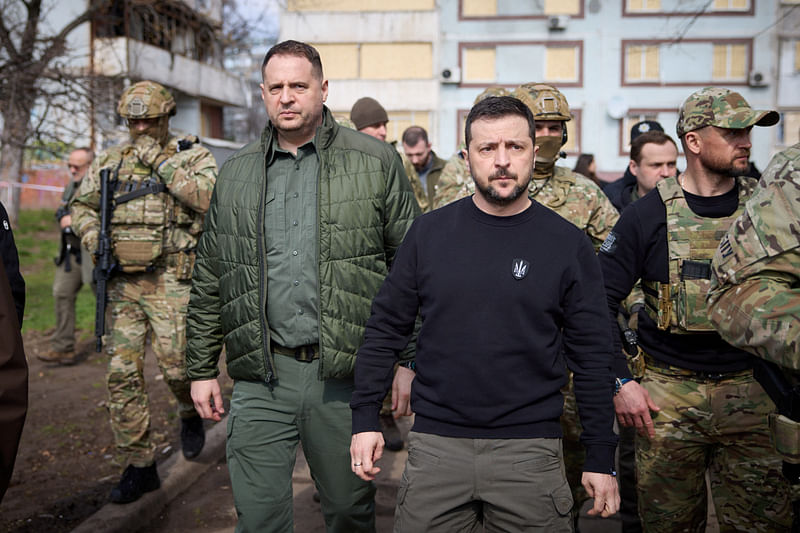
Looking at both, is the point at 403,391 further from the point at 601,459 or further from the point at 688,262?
the point at 688,262

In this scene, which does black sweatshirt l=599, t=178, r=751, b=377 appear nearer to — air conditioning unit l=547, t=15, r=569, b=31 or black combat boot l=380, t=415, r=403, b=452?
black combat boot l=380, t=415, r=403, b=452

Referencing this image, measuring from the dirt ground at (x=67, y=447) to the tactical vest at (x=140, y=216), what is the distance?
4.48 feet

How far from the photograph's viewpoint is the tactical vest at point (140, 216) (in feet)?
17.7

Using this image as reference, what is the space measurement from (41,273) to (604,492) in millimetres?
16431

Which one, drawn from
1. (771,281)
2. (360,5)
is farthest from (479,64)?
(771,281)

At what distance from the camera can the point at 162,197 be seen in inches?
A: 217

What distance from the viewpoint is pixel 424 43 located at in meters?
36.9

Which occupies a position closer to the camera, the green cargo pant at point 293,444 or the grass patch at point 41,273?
the green cargo pant at point 293,444

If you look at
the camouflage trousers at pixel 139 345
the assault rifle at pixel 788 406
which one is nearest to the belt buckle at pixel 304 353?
the assault rifle at pixel 788 406

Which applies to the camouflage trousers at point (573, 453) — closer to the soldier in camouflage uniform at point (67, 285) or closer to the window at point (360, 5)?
the soldier in camouflage uniform at point (67, 285)

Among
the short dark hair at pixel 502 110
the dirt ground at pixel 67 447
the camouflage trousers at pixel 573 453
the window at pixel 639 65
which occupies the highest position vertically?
the window at pixel 639 65

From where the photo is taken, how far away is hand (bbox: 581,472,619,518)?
2.67 metres

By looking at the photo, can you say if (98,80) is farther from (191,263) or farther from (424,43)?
(424,43)

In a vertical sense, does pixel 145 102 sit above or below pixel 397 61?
below
